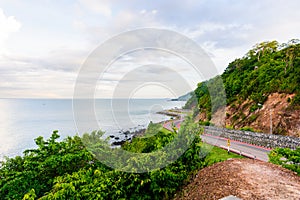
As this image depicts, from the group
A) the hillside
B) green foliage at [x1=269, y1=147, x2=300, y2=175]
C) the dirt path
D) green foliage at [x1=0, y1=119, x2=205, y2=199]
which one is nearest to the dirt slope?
the hillside

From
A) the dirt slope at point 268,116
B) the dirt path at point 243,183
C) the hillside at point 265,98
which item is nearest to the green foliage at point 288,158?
the dirt path at point 243,183

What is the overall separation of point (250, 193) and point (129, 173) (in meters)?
3.52

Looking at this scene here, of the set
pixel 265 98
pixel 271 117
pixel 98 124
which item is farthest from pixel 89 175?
pixel 265 98

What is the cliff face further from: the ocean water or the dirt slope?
the ocean water

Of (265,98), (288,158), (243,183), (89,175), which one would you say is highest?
(265,98)

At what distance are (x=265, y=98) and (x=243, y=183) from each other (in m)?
28.2

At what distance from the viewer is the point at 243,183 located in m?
6.80

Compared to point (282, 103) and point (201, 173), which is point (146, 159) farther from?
point (282, 103)

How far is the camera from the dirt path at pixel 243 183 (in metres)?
6.26

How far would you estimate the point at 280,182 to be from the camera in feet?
23.5

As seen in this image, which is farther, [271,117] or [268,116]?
[268,116]

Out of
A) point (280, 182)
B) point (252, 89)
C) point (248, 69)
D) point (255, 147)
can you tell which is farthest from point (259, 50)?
point (280, 182)

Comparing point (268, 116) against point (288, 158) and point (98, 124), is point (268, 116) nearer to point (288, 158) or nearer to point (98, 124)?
point (288, 158)

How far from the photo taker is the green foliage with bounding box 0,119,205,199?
6.32 meters
